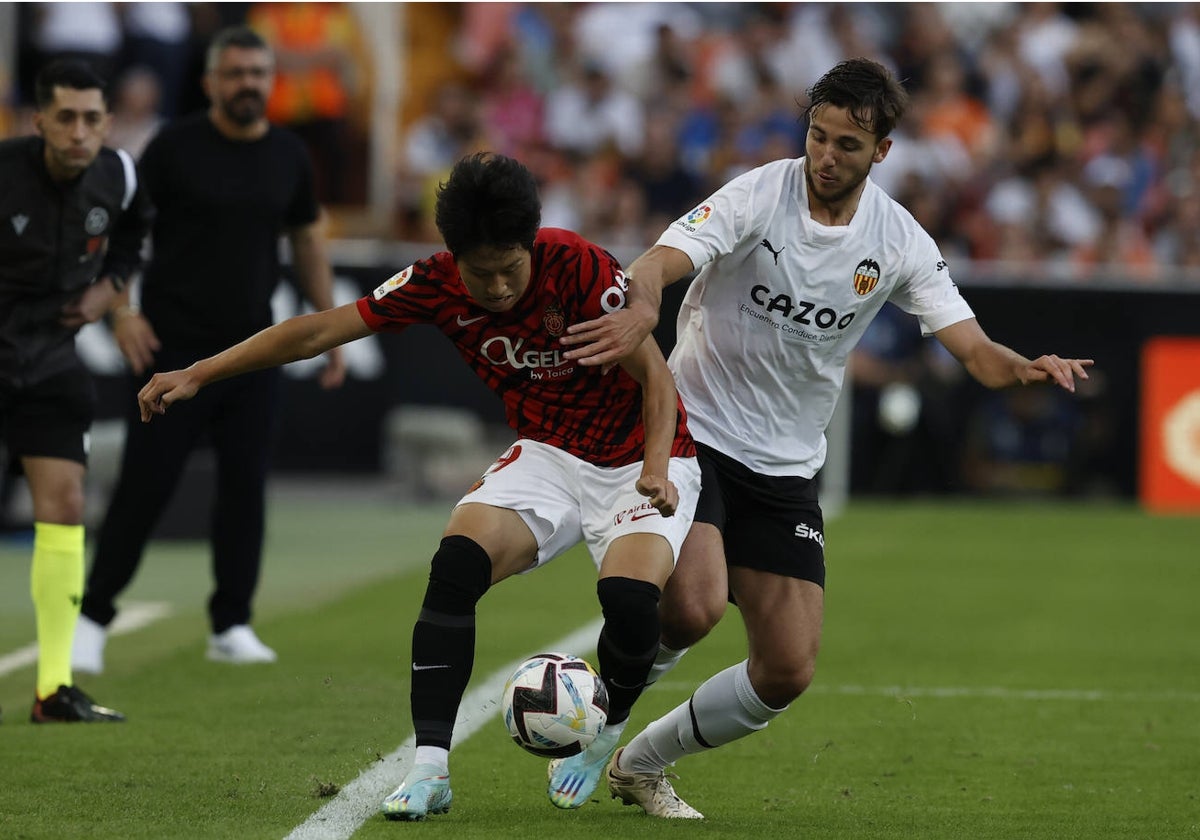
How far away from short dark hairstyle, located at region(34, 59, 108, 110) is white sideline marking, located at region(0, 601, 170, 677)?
242 cm

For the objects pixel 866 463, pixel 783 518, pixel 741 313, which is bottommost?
pixel 866 463

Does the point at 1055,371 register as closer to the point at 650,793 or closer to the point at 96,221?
the point at 650,793

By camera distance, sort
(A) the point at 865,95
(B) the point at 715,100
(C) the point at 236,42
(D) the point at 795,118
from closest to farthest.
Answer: (A) the point at 865,95
(C) the point at 236,42
(D) the point at 795,118
(B) the point at 715,100

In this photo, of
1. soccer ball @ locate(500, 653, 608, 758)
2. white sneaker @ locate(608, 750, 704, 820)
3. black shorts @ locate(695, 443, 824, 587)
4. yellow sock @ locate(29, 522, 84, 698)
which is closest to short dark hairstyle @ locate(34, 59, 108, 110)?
yellow sock @ locate(29, 522, 84, 698)

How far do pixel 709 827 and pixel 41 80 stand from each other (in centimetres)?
346

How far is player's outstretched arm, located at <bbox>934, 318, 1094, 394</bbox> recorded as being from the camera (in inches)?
194

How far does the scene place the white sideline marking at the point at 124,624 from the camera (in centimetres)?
777

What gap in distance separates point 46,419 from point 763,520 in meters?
2.62

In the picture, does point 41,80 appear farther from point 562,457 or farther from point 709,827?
point 709,827

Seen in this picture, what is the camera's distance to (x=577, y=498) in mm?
5172

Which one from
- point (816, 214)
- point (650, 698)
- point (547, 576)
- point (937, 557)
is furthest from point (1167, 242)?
point (816, 214)

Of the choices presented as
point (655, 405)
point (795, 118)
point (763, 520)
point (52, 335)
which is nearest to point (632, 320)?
point (655, 405)

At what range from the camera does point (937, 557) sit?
1244 centimetres

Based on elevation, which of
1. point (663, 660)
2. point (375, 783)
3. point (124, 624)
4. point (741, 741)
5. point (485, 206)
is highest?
point (485, 206)
